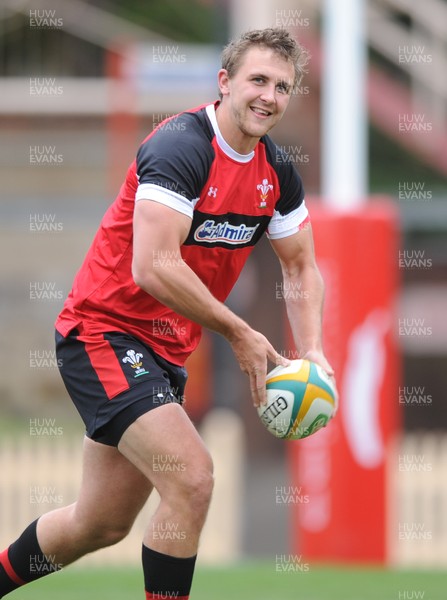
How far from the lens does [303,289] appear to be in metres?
5.48

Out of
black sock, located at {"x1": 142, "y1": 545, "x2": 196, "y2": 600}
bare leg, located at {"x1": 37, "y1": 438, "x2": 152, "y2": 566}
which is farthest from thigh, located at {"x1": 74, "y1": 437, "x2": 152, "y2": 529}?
black sock, located at {"x1": 142, "y1": 545, "x2": 196, "y2": 600}

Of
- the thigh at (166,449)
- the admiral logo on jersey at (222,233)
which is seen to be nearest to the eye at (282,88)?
the admiral logo on jersey at (222,233)

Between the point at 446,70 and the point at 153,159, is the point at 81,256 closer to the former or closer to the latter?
the point at 446,70

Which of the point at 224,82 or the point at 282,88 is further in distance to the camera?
the point at 224,82

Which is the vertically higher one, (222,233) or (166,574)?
(222,233)

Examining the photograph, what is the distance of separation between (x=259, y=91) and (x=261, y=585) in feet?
15.2

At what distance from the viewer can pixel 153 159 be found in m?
4.80

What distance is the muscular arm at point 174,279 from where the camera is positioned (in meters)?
4.65

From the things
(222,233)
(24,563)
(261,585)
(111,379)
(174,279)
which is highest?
(222,233)

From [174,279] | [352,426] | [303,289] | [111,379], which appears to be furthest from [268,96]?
[352,426]

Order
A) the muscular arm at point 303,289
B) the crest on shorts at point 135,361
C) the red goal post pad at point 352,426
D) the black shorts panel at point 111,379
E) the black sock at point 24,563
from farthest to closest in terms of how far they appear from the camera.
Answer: the red goal post pad at point 352,426 → the muscular arm at point 303,289 → the black sock at point 24,563 → the crest on shorts at point 135,361 → the black shorts panel at point 111,379

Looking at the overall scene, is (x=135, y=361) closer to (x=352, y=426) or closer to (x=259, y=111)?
(x=259, y=111)

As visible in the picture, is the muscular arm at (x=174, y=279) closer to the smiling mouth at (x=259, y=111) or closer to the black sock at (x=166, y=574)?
the smiling mouth at (x=259, y=111)

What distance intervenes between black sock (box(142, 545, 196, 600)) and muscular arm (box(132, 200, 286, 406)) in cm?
81
